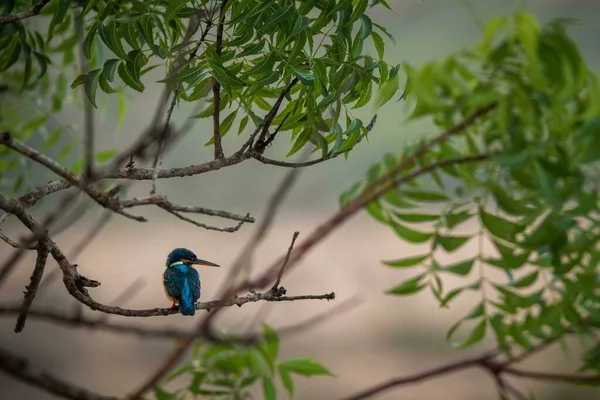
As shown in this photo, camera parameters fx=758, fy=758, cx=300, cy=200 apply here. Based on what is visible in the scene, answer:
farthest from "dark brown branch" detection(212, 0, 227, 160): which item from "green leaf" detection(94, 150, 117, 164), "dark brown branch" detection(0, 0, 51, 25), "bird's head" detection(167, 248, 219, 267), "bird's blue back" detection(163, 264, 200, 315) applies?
"green leaf" detection(94, 150, 117, 164)

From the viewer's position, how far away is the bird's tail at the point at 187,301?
0.90 meters

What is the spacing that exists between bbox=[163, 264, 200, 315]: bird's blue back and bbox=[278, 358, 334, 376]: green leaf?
0.23 metres

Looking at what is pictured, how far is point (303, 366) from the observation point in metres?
0.75

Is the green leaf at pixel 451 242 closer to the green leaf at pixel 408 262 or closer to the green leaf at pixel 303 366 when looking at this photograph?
the green leaf at pixel 408 262

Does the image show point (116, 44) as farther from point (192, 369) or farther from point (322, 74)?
point (192, 369)

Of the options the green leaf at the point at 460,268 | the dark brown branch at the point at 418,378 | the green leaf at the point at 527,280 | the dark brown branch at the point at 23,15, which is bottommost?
the dark brown branch at the point at 418,378

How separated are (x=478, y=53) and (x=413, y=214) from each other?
15cm

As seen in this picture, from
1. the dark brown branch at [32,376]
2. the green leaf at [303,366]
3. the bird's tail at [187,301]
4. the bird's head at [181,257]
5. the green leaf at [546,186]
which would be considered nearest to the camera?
the dark brown branch at [32,376]

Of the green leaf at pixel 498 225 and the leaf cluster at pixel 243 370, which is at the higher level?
the leaf cluster at pixel 243 370

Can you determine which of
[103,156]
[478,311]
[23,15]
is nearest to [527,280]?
[478,311]

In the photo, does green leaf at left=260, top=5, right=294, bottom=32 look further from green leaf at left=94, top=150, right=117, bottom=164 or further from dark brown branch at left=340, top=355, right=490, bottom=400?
green leaf at left=94, top=150, right=117, bottom=164

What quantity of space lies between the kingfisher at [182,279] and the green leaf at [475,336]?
1.48 ft

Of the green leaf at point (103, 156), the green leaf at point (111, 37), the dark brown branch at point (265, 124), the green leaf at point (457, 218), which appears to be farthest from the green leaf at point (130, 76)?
the green leaf at point (103, 156)

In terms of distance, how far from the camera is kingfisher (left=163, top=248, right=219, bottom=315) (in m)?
0.98
